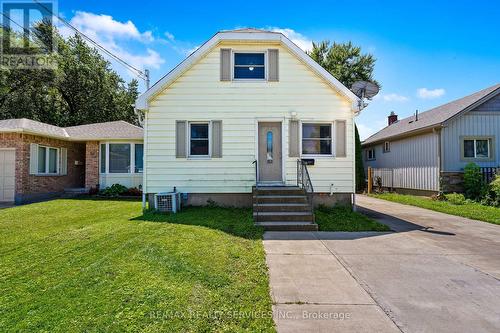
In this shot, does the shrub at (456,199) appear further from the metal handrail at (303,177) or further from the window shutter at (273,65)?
the window shutter at (273,65)

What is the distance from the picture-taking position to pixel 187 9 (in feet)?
33.6

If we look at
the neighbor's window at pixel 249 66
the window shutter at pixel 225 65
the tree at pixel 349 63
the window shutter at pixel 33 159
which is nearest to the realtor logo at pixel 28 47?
the window shutter at pixel 33 159

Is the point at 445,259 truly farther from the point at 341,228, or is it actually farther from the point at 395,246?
the point at 341,228

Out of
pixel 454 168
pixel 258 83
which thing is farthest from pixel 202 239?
pixel 454 168

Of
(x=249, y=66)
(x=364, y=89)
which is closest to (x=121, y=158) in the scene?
(x=249, y=66)

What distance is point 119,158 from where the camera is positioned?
13.5 meters

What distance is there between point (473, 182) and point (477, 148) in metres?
2.33

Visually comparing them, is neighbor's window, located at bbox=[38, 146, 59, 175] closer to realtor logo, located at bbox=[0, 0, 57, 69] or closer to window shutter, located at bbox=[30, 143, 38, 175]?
window shutter, located at bbox=[30, 143, 38, 175]

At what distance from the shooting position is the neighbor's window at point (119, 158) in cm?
1346

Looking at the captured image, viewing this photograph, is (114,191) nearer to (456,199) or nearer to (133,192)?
(133,192)

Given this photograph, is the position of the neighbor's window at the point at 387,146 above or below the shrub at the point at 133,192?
above

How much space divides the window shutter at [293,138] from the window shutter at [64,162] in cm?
1206

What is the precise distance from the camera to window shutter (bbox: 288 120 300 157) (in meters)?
9.07

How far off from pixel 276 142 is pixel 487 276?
6.39 meters
